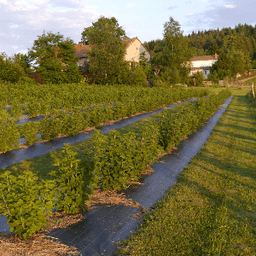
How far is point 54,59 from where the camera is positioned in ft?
116

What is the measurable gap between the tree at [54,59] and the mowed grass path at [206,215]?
30779 millimetres

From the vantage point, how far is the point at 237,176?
6.72 metres

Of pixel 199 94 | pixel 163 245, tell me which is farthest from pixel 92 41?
pixel 163 245

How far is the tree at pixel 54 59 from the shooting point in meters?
34.7

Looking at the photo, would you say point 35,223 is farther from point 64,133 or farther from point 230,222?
point 64,133

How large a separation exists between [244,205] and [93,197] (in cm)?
322

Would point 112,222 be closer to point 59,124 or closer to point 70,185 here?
point 70,185

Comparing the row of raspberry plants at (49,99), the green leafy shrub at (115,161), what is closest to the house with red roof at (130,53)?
the row of raspberry plants at (49,99)

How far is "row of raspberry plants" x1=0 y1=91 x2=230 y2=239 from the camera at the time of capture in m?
3.62

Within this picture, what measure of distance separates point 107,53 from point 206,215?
32.2 meters

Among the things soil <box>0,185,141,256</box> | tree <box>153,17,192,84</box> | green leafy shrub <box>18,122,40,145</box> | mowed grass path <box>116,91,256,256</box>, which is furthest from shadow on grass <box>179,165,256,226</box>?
tree <box>153,17,192,84</box>

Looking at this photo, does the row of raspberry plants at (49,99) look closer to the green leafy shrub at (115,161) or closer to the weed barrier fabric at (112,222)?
the green leafy shrub at (115,161)

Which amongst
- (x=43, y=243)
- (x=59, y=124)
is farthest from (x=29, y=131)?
(x=43, y=243)

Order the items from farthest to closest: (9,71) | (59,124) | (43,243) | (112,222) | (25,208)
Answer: (9,71) → (59,124) → (112,222) → (43,243) → (25,208)
